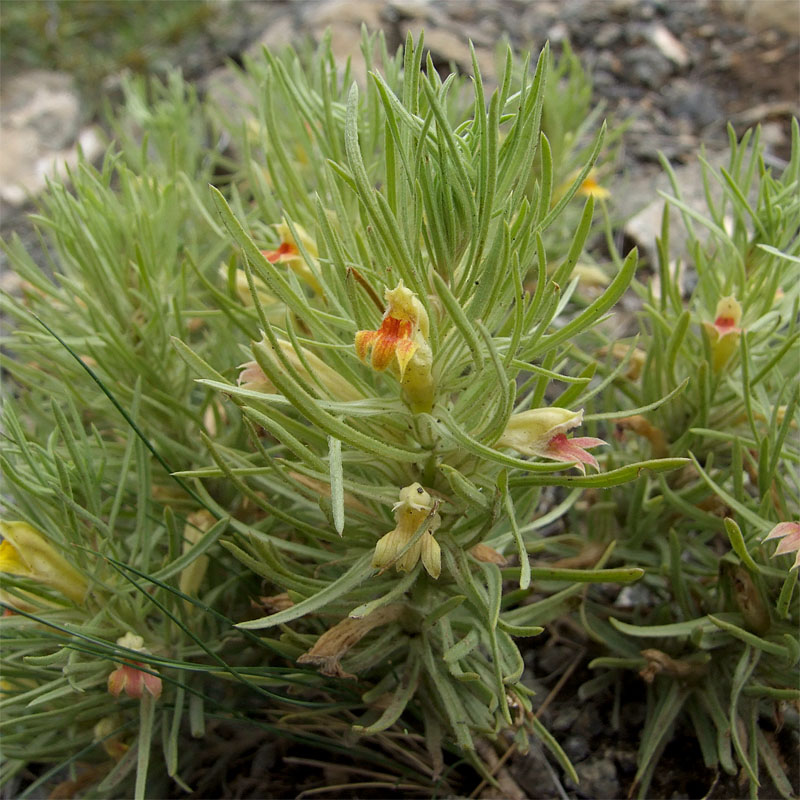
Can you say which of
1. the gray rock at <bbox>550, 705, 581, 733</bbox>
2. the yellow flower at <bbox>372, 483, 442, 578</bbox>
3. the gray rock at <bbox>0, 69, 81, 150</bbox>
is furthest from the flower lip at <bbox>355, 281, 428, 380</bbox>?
the gray rock at <bbox>0, 69, 81, 150</bbox>

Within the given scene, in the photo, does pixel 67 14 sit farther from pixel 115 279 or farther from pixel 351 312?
pixel 351 312

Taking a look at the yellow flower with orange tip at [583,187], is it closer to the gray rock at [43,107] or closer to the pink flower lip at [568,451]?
the pink flower lip at [568,451]

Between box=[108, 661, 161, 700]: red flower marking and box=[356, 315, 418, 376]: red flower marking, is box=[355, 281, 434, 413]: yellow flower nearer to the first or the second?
box=[356, 315, 418, 376]: red flower marking

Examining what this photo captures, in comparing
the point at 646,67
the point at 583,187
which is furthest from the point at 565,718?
the point at 646,67

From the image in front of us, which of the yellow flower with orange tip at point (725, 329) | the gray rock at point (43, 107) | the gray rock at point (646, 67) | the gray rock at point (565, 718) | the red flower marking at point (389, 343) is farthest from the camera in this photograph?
the gray rock at point (43, 107)

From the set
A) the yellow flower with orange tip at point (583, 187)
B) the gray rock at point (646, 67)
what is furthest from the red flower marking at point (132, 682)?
the gray rock at point (646, 67)

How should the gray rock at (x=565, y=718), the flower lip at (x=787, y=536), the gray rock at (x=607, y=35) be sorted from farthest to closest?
1. the gray rock at (x=607, y=35)
2. the gray rock at (x=565, y=718)
3. the flower lip at (x=787, y=536)
